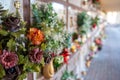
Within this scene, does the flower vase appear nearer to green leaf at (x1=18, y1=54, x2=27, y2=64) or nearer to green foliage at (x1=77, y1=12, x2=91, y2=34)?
green leaf at (x1=18, y1=54, x2=27, y2=64)

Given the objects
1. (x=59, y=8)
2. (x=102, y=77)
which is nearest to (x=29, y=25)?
(x=59, y=8)

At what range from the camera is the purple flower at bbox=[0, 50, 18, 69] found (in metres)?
0.79

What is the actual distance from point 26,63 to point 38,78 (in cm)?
44

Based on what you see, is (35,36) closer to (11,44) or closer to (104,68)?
(11,44)

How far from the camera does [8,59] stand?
81 cm

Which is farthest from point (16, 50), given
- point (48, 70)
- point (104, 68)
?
point (104, 68)

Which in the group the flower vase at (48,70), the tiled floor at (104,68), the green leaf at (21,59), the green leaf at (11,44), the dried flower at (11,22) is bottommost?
the tiled floor at (104,68)

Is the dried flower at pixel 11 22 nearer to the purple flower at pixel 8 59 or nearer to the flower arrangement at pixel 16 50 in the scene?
the flower arrangement at pixel 16 50

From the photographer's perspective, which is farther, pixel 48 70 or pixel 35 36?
pixel 48 70

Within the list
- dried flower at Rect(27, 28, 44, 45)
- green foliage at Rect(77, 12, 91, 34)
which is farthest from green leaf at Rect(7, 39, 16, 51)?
green foliage at Rect(77, 12, 91, 34)

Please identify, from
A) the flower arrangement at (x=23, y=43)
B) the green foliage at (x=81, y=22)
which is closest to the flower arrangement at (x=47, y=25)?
the flower arrangement at (x=23, y=43)

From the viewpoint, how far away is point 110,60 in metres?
4.16

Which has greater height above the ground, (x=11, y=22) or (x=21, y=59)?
(x=11, y=22)

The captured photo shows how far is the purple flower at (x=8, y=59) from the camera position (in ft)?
2.58
